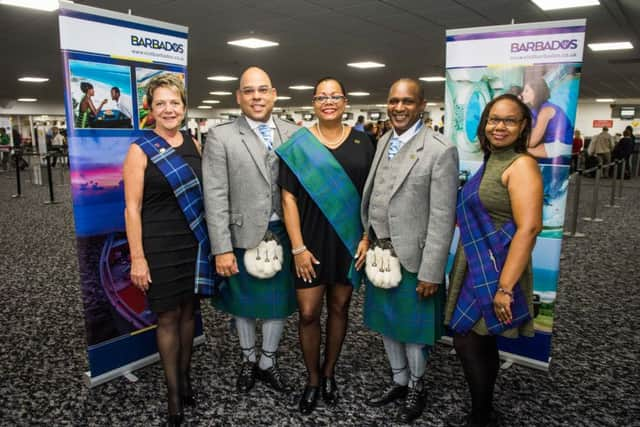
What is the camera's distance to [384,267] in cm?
203

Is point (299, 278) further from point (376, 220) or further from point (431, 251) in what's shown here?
point (431, 251)

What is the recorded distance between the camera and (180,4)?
5.54 m

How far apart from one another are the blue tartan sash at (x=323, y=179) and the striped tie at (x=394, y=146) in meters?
0.22

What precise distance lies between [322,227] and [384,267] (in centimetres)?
33

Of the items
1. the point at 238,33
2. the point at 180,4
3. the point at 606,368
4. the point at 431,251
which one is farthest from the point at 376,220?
the point at 238,33

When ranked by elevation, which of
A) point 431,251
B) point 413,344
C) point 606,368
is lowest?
point 606,368

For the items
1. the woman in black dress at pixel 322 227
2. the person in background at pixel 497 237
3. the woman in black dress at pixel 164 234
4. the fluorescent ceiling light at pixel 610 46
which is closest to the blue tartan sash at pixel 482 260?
the person in background at pixel 497 237

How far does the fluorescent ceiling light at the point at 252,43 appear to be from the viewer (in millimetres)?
7816

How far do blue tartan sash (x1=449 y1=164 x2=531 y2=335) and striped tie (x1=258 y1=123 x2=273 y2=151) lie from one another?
904 mm

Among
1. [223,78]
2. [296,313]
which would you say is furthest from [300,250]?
[223,78]

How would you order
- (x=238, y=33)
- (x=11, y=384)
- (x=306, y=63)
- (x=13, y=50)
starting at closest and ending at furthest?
(x=11, y=384) → (x=238, y=33) → (x=13, y=50) → (x=306, y=63)

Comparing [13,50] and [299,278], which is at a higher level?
[13,50]

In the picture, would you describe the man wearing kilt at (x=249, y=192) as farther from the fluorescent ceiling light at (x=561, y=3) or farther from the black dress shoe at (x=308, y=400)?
the fluorescent ceiling light at (x=561, y=3)

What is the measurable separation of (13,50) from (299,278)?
8947 mm
